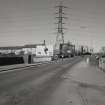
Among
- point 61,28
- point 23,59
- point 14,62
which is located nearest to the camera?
point 14,62

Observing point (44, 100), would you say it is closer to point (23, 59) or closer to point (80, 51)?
point (23, 59)

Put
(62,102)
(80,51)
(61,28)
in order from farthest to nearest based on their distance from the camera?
(80,51), (61,28), (62,102)

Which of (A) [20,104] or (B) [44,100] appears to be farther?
(B) [44,100]

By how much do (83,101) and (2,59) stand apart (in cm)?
2353

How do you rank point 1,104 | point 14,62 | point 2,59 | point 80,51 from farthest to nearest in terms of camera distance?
point 80,51, point 14,62, point 2,59, point 1,104

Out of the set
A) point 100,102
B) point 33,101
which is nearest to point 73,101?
point 100,102

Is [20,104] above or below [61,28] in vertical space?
below

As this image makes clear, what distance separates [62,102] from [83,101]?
2.73 ft

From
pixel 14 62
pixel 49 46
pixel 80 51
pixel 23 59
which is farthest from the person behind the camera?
pixel 80 51

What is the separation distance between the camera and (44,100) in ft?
22.1

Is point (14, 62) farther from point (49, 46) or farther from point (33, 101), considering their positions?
point (49, 46)

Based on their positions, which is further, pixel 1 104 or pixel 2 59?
pixel 2 59

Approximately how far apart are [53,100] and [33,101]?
78 cm

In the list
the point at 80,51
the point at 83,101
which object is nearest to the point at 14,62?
the point at 83,101
